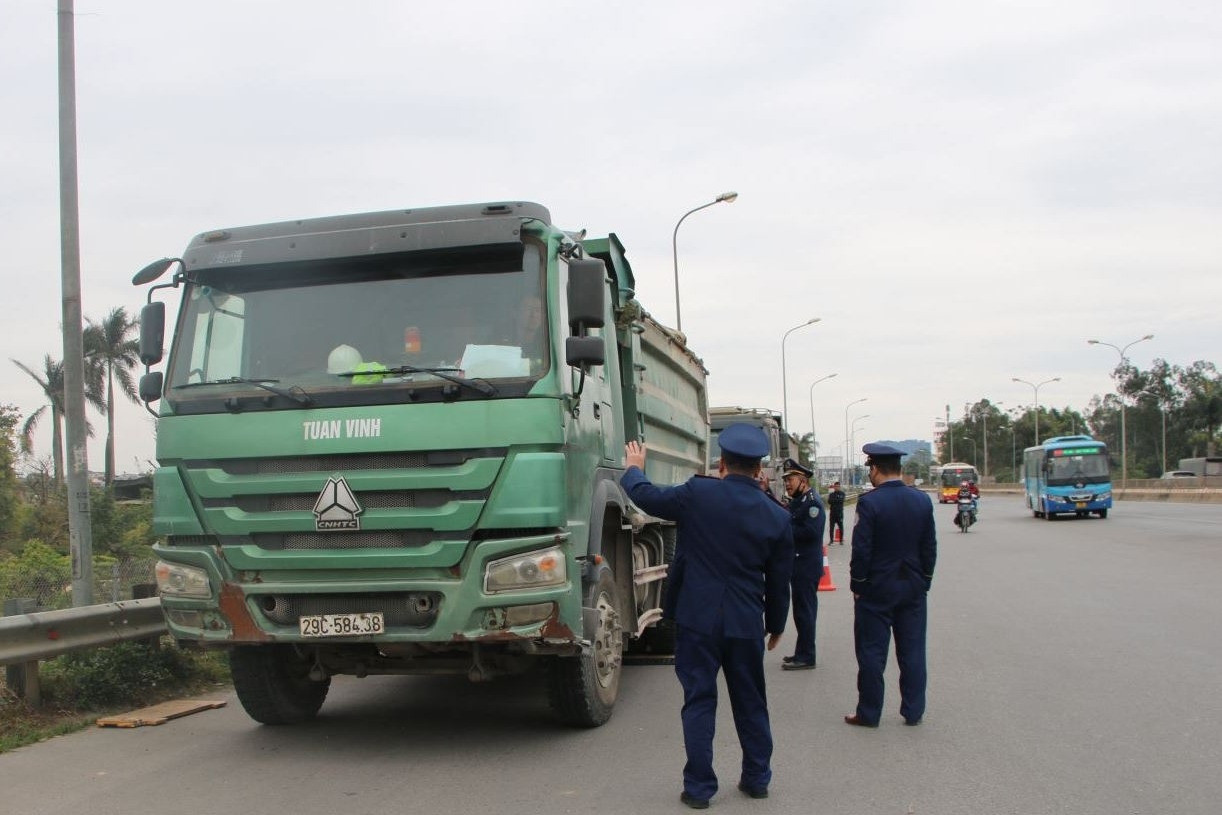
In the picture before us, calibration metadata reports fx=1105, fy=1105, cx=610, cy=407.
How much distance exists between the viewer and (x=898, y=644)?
671cm

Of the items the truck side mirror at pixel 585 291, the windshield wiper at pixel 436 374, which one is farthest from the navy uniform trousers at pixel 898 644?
the windshield wiper at pixel 436 374

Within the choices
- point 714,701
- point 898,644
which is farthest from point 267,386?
point 898,644

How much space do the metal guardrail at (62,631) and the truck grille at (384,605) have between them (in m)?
1.62

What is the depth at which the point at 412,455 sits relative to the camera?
5668 mm

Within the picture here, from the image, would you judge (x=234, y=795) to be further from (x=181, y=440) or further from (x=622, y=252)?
(x=622, y=252)

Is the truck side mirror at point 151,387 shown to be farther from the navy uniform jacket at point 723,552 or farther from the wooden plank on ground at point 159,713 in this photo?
the navy uniform jacket at point 723,552

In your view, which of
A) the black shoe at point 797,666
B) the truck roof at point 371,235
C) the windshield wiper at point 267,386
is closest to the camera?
the windshield wiper at point 267,386

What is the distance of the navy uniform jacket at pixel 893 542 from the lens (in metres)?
6.72

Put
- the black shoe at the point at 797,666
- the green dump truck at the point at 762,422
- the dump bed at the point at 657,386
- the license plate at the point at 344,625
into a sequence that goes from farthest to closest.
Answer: the green dump truck at the point at 762,422 → the black shoe at the point at 797,666 → the dump bed at the point at 657,386 → the license plate at the point at 344,625

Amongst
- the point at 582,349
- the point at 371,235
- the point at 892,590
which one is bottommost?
the point at 892,590

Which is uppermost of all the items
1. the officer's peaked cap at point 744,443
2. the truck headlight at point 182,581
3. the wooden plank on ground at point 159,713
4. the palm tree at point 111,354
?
the palm tree at point 111,354

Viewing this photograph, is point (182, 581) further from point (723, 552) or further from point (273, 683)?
point (723, 552)

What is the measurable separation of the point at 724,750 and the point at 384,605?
2.02 metres

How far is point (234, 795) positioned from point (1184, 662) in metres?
6.99
